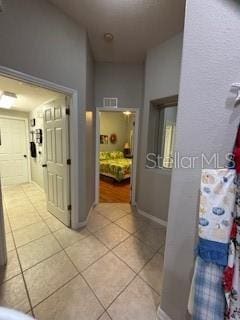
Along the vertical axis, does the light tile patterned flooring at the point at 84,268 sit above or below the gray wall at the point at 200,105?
below

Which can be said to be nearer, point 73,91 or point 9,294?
point 9,294

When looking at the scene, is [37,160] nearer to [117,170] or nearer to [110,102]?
[117,170]

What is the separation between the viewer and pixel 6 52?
1.44 m

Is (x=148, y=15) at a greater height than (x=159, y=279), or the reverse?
(x=148, y=15)

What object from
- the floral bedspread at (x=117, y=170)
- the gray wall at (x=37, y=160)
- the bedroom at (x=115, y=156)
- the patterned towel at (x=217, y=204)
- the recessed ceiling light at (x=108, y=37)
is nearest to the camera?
the patterned towel at (x=217, y=204)

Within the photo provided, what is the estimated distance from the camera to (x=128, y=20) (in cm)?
194

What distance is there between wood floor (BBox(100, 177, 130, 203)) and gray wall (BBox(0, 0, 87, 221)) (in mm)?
1492

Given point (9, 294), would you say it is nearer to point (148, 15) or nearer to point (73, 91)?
point (73, 91)

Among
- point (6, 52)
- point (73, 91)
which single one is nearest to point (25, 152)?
point (73, 91)

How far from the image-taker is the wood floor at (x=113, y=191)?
12.0 feet

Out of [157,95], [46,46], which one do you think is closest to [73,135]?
[46,46]

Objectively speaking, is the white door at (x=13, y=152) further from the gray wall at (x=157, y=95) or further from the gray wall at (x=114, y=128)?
the gray wall at (x=157, y=95)

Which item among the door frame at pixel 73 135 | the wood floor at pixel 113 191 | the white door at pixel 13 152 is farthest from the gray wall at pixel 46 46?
the white door at pixel 13 152

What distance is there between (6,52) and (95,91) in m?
1.65
